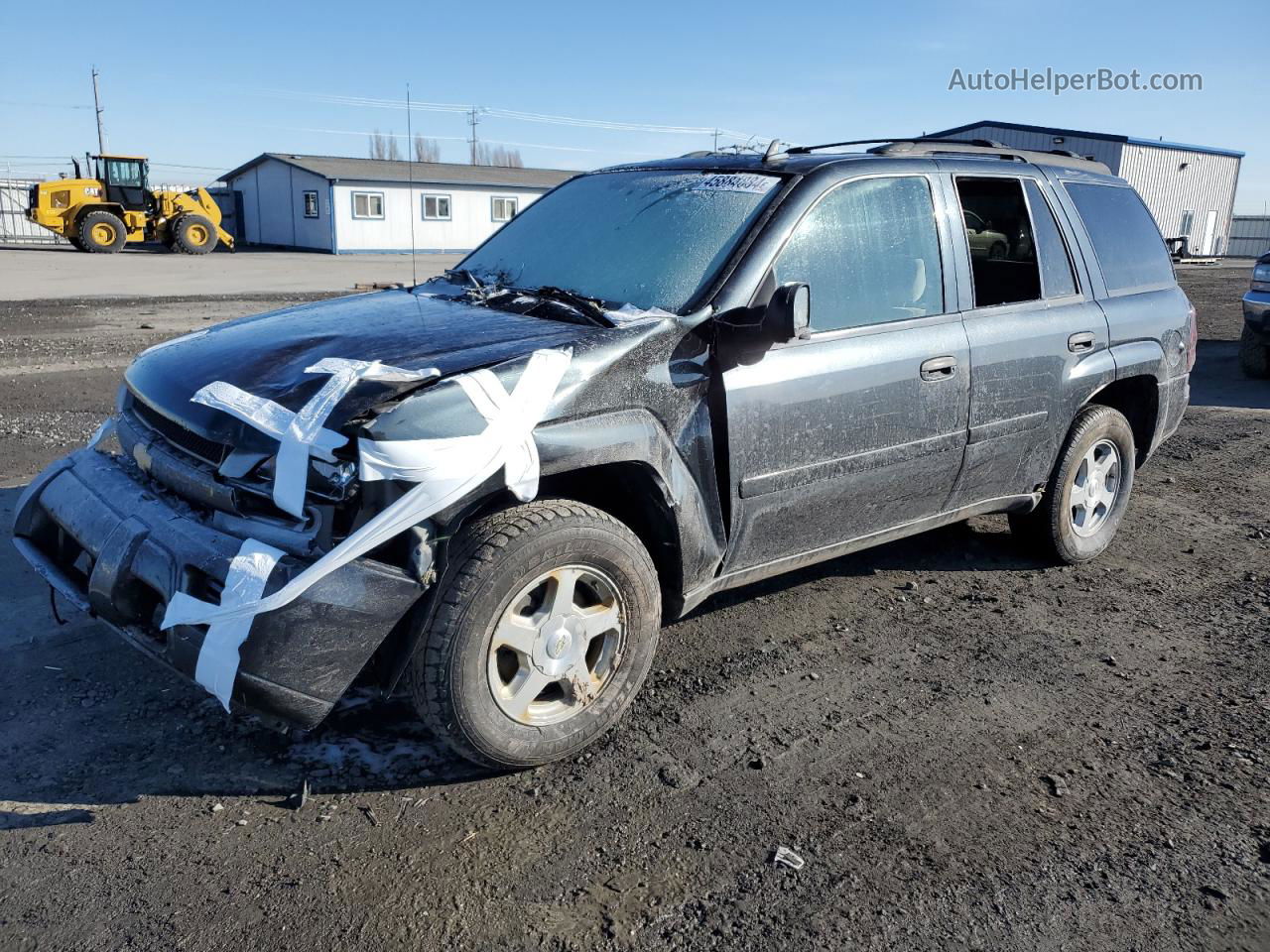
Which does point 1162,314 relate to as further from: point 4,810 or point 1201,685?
point 4,810

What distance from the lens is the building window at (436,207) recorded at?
3900cm

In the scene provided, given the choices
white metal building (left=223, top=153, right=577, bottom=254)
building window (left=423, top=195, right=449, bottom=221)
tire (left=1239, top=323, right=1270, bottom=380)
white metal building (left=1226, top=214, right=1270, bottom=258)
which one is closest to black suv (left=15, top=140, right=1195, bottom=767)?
tire (left=1239, top=323, right=1270, bottom=380)

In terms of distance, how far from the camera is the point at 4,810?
9.18ft

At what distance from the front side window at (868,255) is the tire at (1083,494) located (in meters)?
1.27

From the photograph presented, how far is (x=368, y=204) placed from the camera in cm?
3794

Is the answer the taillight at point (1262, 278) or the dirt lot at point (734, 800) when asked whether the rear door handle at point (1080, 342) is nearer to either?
the dirt lot at point (734, 800)

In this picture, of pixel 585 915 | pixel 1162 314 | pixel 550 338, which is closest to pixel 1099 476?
pixel 1162 314

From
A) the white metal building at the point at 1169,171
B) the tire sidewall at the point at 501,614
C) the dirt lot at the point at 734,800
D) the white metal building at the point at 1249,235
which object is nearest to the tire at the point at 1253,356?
the dirt lot at the point at 734,800

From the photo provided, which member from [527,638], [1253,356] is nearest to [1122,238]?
[527,638]

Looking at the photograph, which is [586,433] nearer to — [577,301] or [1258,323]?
[577,301]

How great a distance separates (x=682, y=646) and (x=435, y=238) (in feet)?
124


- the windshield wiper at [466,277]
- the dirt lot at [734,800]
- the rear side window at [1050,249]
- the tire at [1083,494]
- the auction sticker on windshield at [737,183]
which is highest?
the auction sticker on windshield at [737,183]

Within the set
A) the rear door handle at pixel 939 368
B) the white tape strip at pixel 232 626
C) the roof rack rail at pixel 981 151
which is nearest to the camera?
the white tape strip at pixel 232 626

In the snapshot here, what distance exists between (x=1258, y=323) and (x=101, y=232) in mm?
30749
